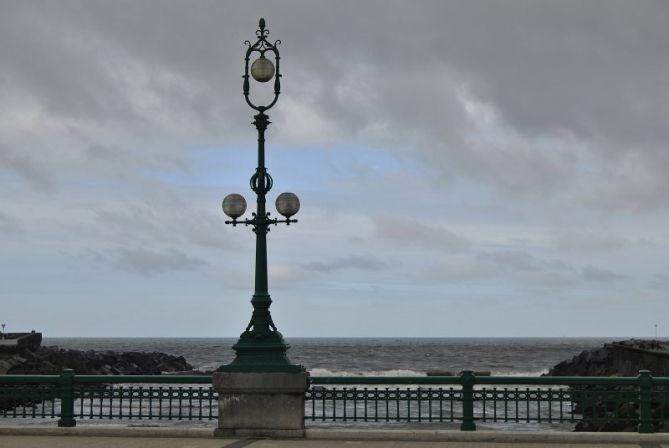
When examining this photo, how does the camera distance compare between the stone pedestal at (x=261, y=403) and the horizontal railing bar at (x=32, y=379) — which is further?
the horizontal railing bar at (x=32, y=379)

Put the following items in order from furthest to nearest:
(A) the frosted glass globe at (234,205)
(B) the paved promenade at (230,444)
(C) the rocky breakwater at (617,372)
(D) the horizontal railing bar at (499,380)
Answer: (C) the rocky breakwater at (617,372)
(A) the frosted glass globe at (234,205)
(D) the horizontal railing bar at (499,380)
(B) the paved promenade at (230,444)

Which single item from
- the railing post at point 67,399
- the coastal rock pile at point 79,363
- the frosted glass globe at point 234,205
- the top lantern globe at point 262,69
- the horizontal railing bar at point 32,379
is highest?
the top lantern globe at point 262,69

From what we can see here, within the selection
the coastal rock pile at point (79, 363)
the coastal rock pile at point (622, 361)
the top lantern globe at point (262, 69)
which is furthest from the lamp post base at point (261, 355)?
the coastal rock pile at point (79, 363)

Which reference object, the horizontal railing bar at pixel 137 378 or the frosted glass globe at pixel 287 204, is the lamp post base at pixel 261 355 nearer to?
the horizontal railing bar at pixel 137 378

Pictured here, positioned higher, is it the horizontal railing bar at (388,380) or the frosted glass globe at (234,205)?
the frosted glass globe at (234,205)

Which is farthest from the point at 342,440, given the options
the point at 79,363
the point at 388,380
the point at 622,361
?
the point at 79,363

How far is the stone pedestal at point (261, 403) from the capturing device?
14.8 m

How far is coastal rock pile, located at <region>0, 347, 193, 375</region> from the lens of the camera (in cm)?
5388

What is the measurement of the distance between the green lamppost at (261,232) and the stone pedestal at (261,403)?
6.5 inches

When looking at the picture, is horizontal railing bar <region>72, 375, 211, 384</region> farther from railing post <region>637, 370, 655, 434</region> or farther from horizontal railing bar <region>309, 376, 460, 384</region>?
railing post <region>637, 370, 655, 434</region>

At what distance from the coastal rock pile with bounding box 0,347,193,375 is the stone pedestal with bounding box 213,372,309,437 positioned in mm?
37363

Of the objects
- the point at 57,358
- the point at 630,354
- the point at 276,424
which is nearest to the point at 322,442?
the point at 276,424

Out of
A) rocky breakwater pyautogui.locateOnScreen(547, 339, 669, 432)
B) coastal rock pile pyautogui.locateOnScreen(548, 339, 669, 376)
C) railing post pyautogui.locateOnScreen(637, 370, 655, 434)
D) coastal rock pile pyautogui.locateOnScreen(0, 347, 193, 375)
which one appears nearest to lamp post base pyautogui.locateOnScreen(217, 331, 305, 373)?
rocky breakwater pyautogui.locateOnScreen(547, 339, 669, 432)

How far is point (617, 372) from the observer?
193ft
